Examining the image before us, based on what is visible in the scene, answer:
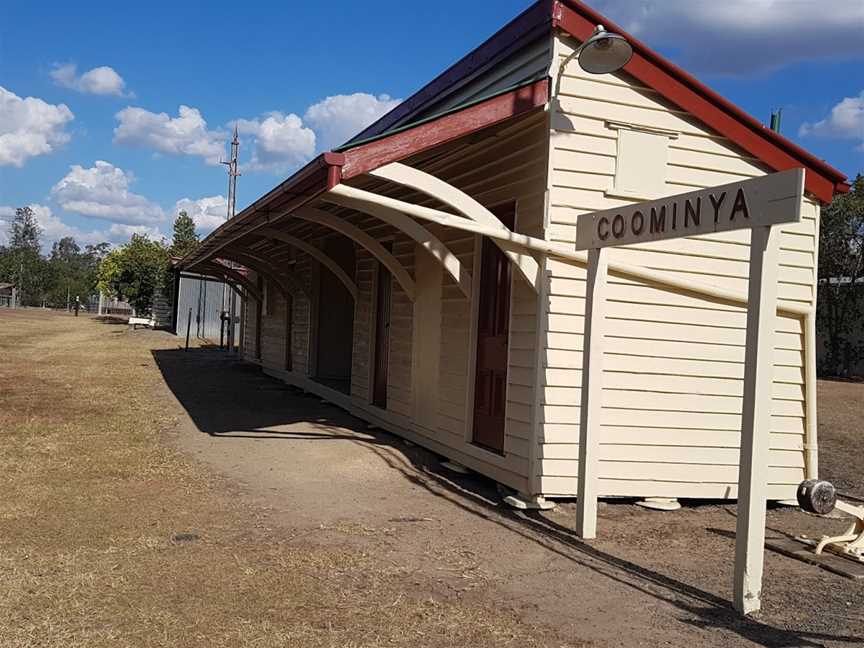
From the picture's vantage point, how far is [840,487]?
806cm

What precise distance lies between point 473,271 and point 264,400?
5917 mm

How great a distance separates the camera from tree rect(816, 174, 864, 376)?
24297mm

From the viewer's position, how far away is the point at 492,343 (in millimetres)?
7328

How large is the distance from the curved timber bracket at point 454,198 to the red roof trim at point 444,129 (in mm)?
99

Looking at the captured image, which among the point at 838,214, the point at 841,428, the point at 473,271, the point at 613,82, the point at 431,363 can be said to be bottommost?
the point at 841,428

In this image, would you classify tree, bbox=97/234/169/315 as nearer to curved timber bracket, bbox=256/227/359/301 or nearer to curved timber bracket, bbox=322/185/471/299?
curved timber bracket, bbox=256/227/359/301

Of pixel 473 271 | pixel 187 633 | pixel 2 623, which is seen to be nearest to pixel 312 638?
pixel 187 633

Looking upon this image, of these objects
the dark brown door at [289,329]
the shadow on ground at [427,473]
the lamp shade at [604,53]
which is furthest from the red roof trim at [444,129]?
the dark brown door at [289,329]

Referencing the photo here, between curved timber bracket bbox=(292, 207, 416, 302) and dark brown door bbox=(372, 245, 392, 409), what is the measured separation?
123cm

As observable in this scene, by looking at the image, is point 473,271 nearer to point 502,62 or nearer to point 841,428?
point 502,62

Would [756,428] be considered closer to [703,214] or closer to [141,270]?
[703,214]

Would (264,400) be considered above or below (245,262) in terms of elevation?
below

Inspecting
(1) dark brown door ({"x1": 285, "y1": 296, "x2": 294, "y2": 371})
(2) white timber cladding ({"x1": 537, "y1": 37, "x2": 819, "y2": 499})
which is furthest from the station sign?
(1) dark brown door ({"x1": 285, "y1": 296, "x2": 294, "y2": 371})

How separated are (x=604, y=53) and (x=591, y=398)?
241 cm
